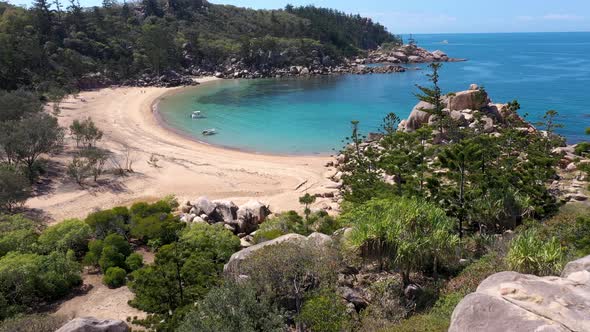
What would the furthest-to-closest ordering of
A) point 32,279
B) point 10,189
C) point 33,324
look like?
point 10,189, point 32,279, point 33,324

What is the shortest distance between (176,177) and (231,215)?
11.5 meters

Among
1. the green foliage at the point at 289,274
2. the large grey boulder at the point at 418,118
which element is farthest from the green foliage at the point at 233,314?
the large grey boulder at the point at 418,118

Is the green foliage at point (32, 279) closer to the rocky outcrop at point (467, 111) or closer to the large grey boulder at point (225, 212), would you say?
the large grey boulder at point (225, 212)

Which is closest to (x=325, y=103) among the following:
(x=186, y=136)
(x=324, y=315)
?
(x=186, y=136)

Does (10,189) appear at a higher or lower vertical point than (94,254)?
higher

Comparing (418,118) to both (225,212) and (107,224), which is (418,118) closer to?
(225,212)

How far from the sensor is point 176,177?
115 ft

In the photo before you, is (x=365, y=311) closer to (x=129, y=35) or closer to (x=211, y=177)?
(x=211, y=177)

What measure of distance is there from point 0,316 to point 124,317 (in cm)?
477

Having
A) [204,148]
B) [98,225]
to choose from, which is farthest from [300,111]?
[98,225]

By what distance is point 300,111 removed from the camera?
63.5 metres

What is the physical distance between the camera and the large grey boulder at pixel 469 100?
4362 cm

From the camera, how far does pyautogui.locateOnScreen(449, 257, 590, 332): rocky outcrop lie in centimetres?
746

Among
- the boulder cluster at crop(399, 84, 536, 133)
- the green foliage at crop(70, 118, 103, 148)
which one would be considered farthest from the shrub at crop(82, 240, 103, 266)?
the boulder cluster at crop(399, 84, 536, 133)
